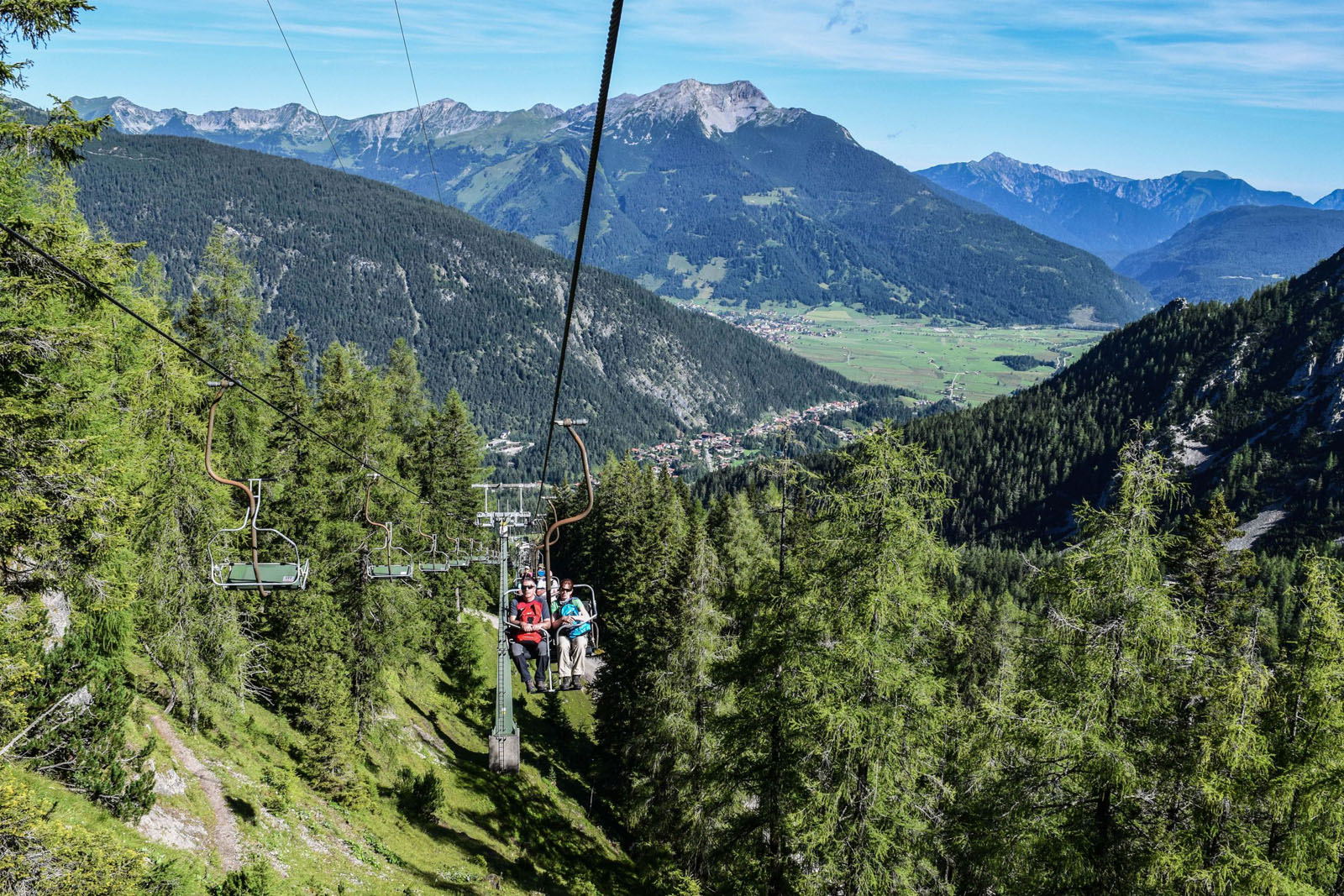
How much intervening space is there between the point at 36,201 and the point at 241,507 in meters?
13.2

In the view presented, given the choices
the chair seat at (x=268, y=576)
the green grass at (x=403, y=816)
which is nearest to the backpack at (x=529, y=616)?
the chair seat at (x=268, y=576)

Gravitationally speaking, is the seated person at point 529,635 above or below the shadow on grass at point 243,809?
above

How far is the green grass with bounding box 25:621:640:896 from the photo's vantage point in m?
18.4

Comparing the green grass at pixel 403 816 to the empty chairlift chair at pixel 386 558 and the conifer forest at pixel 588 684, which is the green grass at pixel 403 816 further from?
the empty chairlift chair at pixel 386 558

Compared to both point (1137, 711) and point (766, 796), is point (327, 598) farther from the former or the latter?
point (1137, 711)

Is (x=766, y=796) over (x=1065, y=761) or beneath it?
beneath

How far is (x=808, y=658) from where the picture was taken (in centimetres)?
1577

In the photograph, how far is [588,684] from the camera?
76.1ft

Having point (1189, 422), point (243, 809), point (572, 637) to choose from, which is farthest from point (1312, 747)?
point (1189, 422)

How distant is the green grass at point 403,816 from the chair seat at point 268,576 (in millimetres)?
4746

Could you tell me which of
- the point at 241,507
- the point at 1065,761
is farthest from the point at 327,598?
the point at 1065,761

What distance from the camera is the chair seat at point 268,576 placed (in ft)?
55.5

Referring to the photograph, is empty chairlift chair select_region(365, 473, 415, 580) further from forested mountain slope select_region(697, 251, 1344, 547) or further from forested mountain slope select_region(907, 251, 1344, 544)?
forested mountain slope select_region(907, 251, 1344, 544)

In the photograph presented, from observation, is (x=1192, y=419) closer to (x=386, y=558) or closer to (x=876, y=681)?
(x=386, y=558)
